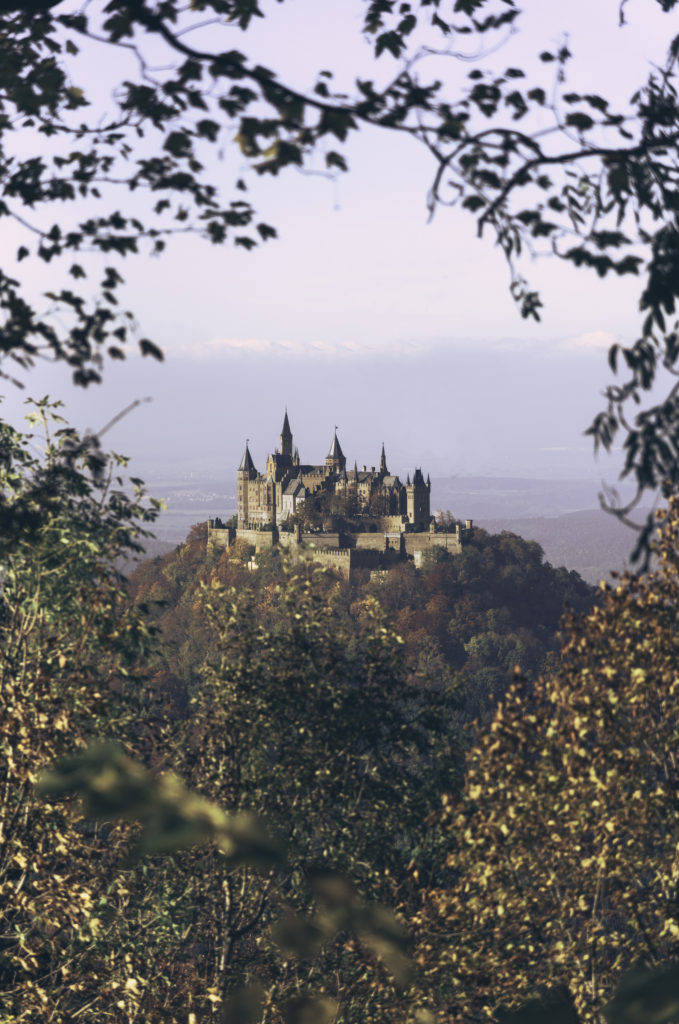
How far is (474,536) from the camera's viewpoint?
122 meters

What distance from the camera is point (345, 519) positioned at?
120 metres

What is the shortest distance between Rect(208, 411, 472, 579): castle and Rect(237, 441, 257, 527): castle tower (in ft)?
0.40

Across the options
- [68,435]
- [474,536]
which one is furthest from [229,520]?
[68,435]

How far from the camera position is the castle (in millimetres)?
116062

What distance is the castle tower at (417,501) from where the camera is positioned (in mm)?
119312

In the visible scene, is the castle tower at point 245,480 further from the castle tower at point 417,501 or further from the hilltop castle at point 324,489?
the castle tower at point 417,501

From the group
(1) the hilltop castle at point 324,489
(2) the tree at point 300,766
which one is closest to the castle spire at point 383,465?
(1) the hilltop castle at point 324,489

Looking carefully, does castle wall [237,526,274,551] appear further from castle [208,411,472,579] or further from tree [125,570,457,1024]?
tree [125,570,457,1024]

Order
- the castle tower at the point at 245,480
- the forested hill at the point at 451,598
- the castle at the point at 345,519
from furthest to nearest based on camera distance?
the castle tower at the point at 245,480 < the castle at the point at 345,519 < the forested hill at the point at 451,598

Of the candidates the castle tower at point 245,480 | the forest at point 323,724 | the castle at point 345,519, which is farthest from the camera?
the castle tower at point 245,480

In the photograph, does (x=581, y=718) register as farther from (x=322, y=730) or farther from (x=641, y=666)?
(x=322, y=730)

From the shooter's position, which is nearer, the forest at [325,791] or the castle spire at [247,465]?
the forest at [325,791]

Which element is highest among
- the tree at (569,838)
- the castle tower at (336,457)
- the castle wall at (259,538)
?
the castle tower at (336,457)

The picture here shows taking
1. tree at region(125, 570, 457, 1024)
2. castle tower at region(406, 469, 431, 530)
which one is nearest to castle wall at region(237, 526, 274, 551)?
castle tower at region(406, 469, 431, 530)
